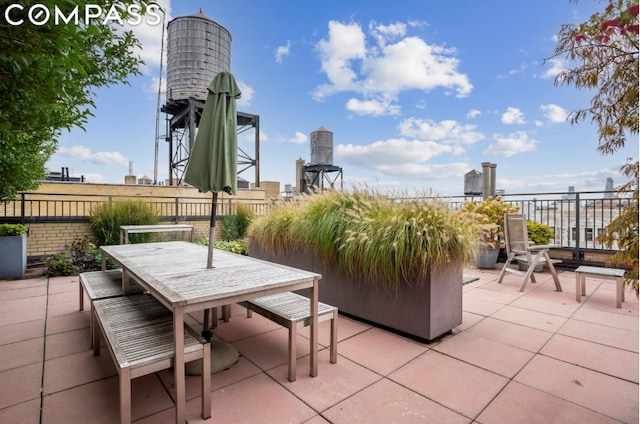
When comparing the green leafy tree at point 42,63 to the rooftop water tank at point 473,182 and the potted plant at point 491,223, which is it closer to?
the potted plant at point 491,223

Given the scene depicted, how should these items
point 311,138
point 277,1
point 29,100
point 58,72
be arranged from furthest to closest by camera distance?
point 311,138 → point 277,1 → point 29,100 → point 58,72

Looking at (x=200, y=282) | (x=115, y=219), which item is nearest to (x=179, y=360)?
(x=200, y=282)

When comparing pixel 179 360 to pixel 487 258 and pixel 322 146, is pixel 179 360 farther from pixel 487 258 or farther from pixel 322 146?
pixel 322 146

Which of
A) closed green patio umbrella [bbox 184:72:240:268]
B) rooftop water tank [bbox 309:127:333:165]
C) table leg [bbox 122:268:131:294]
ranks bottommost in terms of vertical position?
table leg [bbox 122:268:131:294]

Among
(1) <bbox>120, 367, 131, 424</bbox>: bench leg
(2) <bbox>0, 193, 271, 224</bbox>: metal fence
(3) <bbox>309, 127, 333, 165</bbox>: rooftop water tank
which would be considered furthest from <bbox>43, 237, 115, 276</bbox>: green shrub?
(3) <bbox>309, 127, 333, 165</bbox>: rooftop water tank

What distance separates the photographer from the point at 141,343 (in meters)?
1.75

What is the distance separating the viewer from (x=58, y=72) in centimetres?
144

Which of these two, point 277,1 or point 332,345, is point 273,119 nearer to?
point 277,1

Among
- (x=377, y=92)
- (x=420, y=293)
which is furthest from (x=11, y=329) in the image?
(x=377, y=92)

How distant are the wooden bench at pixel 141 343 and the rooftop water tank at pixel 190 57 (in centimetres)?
1011

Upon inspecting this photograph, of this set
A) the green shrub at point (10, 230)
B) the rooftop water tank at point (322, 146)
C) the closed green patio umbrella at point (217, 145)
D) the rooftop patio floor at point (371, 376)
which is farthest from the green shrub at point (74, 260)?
the rooftop water tank at point (322, 146)

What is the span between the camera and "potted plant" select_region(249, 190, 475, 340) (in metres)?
2.68

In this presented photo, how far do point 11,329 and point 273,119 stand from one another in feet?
37.3

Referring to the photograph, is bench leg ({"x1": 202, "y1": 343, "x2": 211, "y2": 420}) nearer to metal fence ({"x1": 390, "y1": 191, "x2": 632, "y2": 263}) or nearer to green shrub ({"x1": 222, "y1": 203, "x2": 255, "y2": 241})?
metal fence ({"x1": 390, "y1": 191, "x2": 632, "y2": 263})
